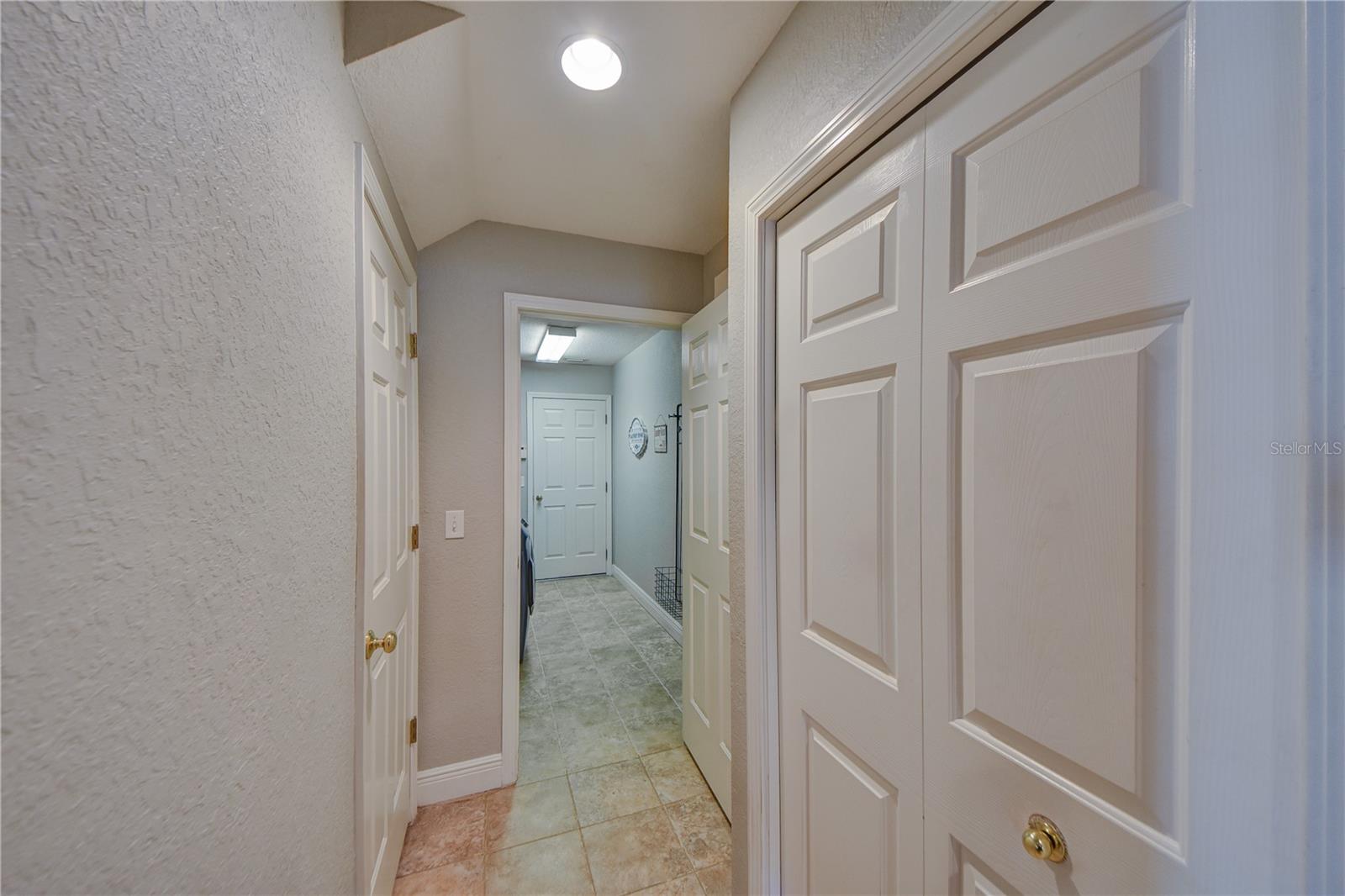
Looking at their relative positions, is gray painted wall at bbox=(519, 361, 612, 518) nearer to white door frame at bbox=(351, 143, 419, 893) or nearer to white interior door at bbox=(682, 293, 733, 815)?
white interior door at bbox=(682, 293, 733, 815)

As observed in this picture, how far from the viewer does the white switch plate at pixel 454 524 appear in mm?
1883

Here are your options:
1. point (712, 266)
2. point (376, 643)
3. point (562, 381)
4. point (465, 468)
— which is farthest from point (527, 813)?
point (562, 381)

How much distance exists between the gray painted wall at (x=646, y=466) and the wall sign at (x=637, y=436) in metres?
0.06

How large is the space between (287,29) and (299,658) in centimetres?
101

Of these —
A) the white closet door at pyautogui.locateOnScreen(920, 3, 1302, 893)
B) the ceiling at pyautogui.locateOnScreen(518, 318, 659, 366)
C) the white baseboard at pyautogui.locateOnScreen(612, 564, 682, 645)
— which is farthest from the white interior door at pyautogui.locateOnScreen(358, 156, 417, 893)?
the white baseboard at pyautogui.locateOnScreen(612, 564, 682, 645)

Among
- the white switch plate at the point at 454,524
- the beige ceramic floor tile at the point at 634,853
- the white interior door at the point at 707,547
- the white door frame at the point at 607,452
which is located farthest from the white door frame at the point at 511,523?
the white door frame at the point at 607,452

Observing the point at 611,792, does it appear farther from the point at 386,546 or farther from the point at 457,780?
the point at 386,546

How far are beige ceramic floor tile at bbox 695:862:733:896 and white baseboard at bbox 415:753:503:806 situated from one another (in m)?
0.90

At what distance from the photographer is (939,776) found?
75 cm

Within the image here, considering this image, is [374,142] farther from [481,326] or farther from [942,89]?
[942,89]

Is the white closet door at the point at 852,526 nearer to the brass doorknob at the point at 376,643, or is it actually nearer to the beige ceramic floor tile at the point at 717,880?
the beige ceramic floor tile at the point at 717,880

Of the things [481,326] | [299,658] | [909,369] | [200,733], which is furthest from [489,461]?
[909,369]

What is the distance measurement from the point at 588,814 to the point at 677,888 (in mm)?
441

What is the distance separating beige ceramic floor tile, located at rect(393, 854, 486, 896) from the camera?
1474 mm
